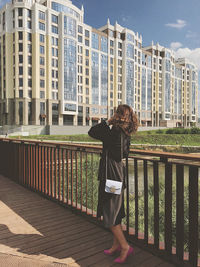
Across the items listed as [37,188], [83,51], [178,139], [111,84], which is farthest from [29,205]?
[111,84]

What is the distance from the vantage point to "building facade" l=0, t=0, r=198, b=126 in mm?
43469

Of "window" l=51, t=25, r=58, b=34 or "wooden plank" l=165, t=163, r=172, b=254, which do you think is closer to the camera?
"wooden plank" l=165, t=163, r=172, b=254

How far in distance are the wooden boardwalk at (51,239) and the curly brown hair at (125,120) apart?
154cm

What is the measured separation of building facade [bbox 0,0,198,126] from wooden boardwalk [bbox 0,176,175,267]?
4126 cm

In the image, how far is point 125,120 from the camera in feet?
7.59

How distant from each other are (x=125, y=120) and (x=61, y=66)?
153ft

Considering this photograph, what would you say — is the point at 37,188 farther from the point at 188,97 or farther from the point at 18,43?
the point at 188,97

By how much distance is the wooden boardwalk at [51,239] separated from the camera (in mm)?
2459

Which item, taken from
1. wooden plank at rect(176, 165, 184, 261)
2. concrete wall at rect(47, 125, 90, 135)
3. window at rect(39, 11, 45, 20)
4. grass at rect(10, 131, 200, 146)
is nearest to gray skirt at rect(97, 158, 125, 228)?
wooden plank at rect(176, 165, 184, 261)

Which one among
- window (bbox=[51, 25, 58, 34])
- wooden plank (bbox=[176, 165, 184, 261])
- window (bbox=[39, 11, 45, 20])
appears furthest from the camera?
window (bbox=[51, 25, 58, 34])

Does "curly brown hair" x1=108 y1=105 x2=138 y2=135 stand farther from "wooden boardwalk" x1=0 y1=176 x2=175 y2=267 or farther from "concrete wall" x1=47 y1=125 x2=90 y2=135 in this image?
"concrete wall" x1=47 y1=125 x2=90 y2=135

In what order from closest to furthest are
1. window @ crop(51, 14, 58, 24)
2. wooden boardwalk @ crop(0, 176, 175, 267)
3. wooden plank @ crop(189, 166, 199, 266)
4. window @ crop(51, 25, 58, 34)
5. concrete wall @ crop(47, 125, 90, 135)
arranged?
wooden plank @ crop(189, 166, 199, 266), wooden boardwalk @ crop(0, 176, 175, 267), concrete wall @ crop(47, 125, 90, 135), window @ crop(51, 14, 58, 24), window @ crop(51, 25, 58, 34)

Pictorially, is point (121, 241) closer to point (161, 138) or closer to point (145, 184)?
point (145, 184)

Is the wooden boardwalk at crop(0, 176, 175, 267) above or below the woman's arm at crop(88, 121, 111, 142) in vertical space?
below
